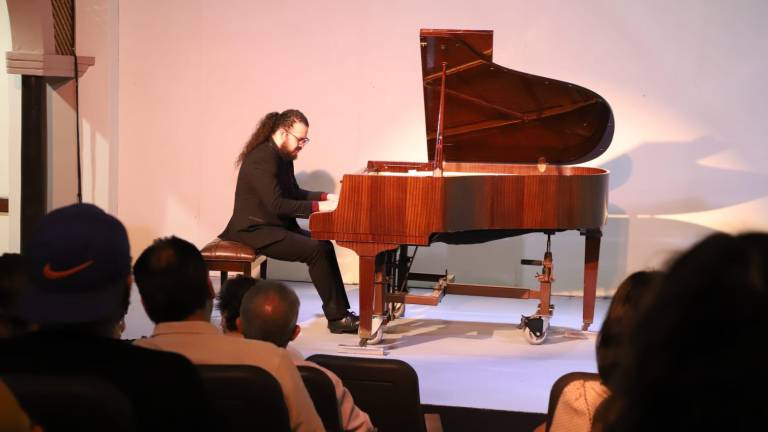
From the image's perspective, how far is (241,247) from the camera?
16.7ft

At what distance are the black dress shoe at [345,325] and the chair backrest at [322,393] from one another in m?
2.78

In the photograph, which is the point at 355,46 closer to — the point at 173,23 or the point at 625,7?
the point at 173,23

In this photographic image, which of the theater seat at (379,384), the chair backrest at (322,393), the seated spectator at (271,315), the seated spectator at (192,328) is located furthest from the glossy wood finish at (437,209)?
the seated spectator at (192,328)

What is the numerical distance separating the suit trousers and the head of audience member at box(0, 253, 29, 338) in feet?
9.09

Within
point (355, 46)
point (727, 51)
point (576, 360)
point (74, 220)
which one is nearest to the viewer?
point (74, 220)

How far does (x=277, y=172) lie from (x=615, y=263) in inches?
101

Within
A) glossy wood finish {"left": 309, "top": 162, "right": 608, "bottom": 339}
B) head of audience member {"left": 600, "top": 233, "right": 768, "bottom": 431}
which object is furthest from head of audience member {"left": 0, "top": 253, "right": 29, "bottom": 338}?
glossy wood finish {"left": 309, "top": 162, "right": 608, "bottom": 339}

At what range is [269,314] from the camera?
244cm

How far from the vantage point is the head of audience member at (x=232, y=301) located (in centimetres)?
281

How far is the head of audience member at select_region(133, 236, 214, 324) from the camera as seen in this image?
203 cm

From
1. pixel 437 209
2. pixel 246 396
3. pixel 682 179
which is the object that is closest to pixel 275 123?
pixel 437 209

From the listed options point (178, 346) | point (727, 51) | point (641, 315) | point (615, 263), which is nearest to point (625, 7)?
point (727, 51)

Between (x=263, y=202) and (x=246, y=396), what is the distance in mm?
3329

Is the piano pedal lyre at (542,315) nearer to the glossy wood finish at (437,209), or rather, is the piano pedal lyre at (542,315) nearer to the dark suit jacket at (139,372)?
the glossy wood finish at (437,209)
